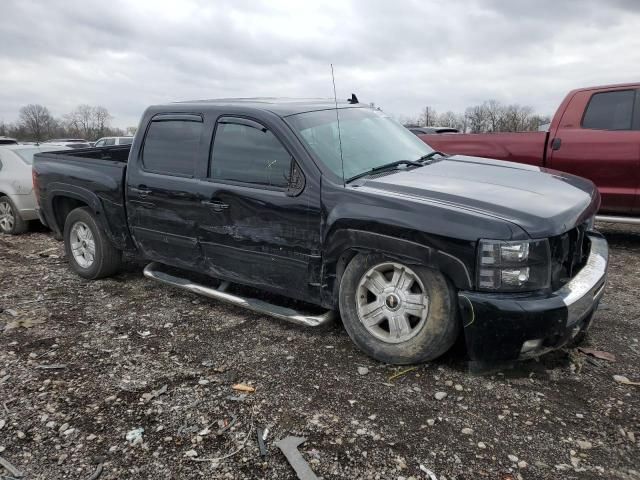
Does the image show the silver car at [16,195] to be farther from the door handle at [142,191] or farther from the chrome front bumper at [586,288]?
the chrome front bumper at [586,288]

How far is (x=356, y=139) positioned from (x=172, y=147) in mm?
1580

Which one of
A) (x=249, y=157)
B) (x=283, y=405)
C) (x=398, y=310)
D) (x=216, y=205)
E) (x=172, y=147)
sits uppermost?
(x=172, y=147)

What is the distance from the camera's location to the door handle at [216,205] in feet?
12.7

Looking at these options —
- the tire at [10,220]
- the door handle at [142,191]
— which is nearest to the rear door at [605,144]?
the door handle at [142,191]

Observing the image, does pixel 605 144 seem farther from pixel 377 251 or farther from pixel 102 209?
pixel 102 209

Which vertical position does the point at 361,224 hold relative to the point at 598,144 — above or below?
below

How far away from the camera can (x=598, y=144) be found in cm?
605

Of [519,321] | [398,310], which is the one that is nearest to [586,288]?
[519,321]

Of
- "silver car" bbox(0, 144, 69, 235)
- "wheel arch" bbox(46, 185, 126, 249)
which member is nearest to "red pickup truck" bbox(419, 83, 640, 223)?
"wheel arch" bbox(46, 185, 126, 249)

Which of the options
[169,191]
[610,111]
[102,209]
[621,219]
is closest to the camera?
[169,191]

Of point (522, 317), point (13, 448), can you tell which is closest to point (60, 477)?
point (13, 448)

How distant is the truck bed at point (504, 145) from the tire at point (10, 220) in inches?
247

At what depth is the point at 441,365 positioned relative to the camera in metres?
3.32

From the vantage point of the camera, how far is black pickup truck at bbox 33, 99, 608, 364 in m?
2.85
